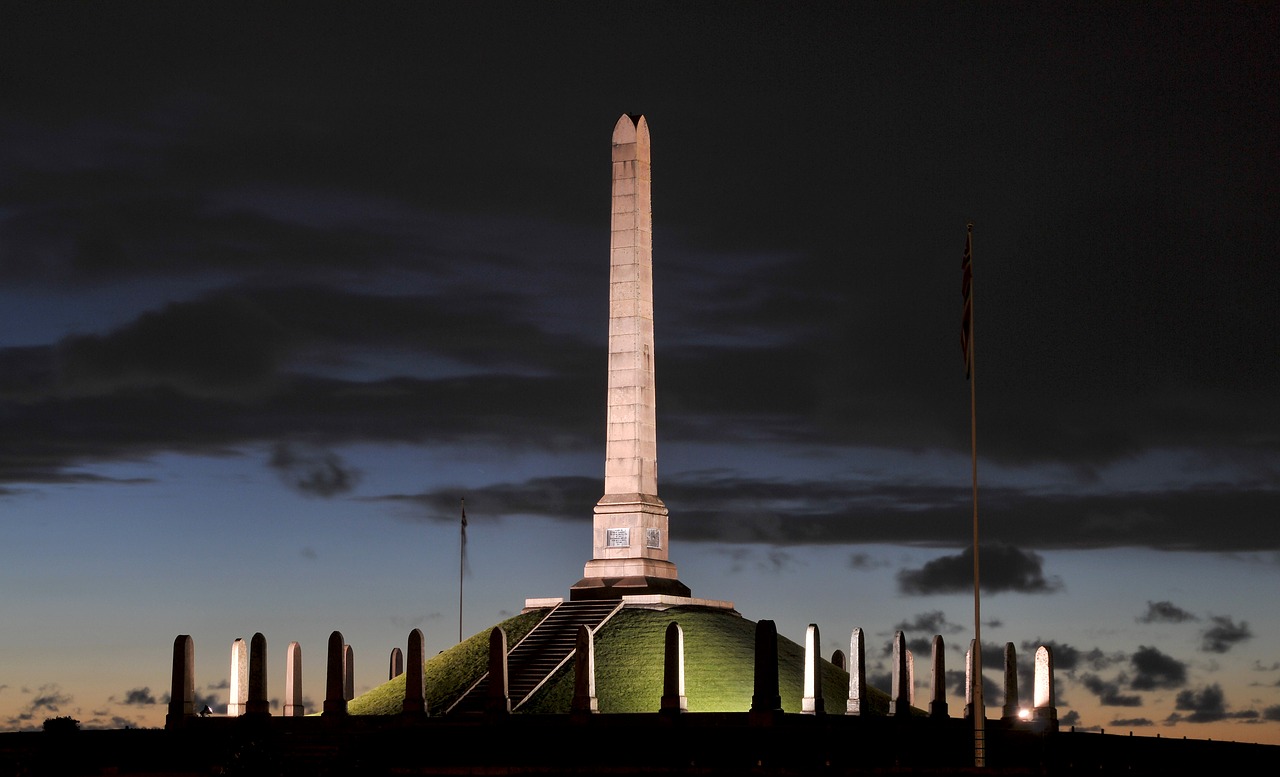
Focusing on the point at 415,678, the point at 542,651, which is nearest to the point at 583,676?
the point at 415,678

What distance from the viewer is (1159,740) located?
4406cm

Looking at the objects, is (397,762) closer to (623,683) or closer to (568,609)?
(623,683)

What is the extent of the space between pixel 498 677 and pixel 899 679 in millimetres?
A: 10161

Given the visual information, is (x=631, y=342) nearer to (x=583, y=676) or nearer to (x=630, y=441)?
(x=630, y=441)

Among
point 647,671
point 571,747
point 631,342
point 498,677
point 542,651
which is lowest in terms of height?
point 571,747

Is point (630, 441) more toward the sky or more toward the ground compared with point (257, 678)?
more toward the sky

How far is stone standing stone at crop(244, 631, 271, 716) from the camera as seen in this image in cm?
4066

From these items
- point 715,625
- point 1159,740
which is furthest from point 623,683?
point 1159,740

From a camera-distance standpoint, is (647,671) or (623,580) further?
(623,580)

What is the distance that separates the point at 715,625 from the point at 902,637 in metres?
5.95

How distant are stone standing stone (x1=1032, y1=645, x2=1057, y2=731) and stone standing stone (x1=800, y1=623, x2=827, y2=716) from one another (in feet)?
17.8

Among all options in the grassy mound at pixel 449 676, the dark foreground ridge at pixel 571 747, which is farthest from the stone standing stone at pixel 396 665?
the dark foreground ridge at pixel 571 747

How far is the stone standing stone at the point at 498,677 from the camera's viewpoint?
39.6 m

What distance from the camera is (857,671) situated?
143 ft
